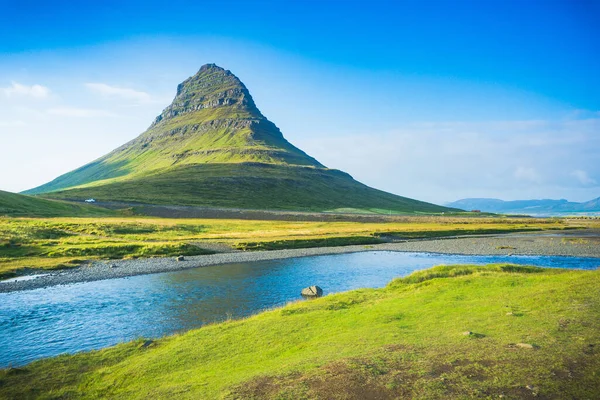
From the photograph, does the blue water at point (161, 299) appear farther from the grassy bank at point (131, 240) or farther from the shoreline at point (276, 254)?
the grassy bank at point (131, 240)

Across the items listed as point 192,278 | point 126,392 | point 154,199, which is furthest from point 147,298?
point 154,199

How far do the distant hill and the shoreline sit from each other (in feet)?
277

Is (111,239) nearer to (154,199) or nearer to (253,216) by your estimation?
(253,216)

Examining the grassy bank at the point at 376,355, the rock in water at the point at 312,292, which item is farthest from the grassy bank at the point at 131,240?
the grassy bank at the point at 376,355

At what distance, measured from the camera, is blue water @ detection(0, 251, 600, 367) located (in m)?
27.0

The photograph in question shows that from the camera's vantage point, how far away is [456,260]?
207 feet

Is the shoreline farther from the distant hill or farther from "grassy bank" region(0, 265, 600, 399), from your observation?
the distant hill

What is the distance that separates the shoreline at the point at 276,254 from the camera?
157 ft

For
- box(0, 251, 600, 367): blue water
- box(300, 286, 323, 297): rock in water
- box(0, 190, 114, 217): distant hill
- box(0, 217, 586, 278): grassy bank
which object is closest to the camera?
box(0, 251, 600, 367): blue water

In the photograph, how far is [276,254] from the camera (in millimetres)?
70500

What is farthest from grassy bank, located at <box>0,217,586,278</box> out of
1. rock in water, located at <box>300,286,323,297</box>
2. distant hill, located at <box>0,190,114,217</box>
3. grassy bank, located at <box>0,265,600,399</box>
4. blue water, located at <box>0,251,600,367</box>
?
grassy bank, located at <box>0,265,600,399</box>

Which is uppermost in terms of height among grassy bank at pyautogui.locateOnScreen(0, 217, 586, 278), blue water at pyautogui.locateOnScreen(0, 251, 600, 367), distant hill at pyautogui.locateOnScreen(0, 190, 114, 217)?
distant hill at pyautogui.locateOnScreen(0, 190, 114, 217)

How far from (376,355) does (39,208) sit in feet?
503

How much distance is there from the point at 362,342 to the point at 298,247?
62161 mm
